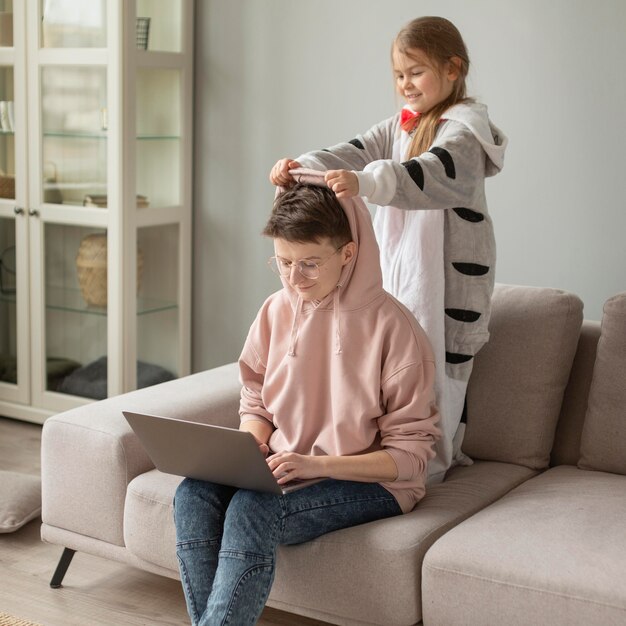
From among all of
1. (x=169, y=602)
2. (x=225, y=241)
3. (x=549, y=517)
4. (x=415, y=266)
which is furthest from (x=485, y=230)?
(x=225, y=241)

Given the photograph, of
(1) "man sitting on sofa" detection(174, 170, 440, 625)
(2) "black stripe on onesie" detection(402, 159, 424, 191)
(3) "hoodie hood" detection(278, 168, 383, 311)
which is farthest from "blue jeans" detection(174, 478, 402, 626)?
(2) "black stripe on onesie" detection(402, 159, 424, 191)

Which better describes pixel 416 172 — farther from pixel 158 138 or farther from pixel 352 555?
pixel 158 138

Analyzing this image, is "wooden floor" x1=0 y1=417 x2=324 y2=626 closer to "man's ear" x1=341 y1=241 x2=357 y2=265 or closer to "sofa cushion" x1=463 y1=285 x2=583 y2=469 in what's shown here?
"sofa cushion" x1=463 y1=285 x2=583 y2=469

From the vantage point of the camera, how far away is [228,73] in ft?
11.9

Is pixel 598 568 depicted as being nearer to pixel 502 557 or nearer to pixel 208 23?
pixel 502 557

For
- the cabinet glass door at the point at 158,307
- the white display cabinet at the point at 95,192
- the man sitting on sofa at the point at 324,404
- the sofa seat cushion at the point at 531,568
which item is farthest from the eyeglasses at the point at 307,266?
the cabinet glass door at the point at 158,307

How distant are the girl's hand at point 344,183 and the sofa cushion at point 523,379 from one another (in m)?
0.73

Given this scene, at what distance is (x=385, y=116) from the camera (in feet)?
10.9

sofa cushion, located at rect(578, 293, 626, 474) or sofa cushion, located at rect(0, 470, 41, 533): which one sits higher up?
sofa cushion, located at rect(578, 293, 626, 474)

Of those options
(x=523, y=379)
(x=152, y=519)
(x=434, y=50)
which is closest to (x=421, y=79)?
(x=434, y=50)

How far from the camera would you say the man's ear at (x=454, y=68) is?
2215mm

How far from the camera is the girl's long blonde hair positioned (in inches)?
85.7

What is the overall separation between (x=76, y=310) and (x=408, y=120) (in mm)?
1871

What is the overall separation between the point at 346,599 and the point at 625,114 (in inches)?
65.9
